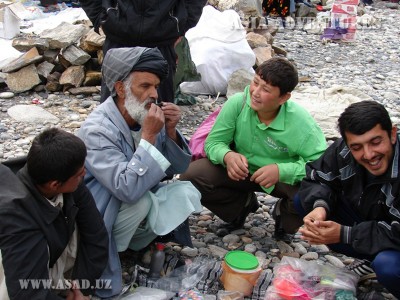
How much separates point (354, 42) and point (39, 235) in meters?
9.68

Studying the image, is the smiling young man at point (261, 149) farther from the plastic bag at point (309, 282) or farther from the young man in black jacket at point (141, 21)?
the young man in black jacket at point (141, 21)

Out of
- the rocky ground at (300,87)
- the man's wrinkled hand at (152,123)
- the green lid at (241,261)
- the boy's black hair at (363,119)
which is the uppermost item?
the boy's black hair at (363,119)

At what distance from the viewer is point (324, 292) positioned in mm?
3117

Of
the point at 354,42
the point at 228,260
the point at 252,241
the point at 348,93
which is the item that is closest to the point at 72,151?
the point at 228,260

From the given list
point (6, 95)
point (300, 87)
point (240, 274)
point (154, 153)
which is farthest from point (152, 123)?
point (300, 87)

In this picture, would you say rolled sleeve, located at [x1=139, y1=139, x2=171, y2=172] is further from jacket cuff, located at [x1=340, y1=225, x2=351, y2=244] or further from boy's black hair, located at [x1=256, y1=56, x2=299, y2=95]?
jacket cuff, located at [x1=340, y1=225, x2=351, y2=244]

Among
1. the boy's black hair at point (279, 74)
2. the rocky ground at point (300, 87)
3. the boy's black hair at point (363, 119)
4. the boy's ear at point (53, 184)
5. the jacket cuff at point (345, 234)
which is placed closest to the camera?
the boy's ear at point (53, 184)

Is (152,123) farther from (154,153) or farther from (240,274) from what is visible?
(240,274)

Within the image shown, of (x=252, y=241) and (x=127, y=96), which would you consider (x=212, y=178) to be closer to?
(x=252, y=241)

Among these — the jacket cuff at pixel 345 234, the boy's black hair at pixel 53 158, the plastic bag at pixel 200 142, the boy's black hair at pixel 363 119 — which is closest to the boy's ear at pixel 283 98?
the plastic bag at pixel 200 142

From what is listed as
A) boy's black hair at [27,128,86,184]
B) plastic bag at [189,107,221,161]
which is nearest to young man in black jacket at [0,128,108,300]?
boy's black hair at [27,128,86,184]

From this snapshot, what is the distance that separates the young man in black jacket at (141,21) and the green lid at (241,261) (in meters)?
1.99

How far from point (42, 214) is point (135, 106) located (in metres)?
0.98

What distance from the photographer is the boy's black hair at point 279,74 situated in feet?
11.4
